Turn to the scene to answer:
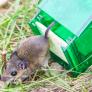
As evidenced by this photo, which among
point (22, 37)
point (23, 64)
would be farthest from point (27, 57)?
point (22, 37)

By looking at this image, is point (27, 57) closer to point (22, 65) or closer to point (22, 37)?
point (22, 65)

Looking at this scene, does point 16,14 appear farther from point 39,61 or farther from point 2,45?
point 39,61

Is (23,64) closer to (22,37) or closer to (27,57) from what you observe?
(27,57)

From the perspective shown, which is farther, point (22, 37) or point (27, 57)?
point (22, 37)

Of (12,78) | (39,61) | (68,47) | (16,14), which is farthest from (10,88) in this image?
(16,14)
